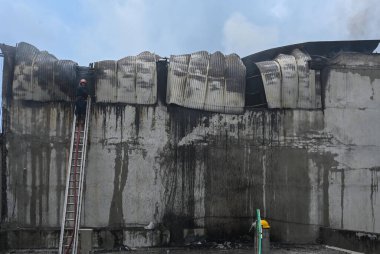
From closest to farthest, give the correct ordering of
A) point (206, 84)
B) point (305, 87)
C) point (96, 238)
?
1. point (96, 238)
2. point (206, 84)
3. point (305, 87)

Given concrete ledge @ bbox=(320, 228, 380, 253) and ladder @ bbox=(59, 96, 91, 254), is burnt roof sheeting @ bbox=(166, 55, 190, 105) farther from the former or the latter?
concrete ledge @ bbox=(320, 228, 380, 253)

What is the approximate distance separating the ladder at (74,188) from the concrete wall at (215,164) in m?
0.46

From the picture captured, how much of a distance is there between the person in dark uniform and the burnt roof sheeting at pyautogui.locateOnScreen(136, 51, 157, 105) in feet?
4.42

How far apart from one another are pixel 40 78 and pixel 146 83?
265 centimetres

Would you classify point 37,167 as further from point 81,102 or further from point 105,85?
point 105,85

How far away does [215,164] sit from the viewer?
12266 millimetres

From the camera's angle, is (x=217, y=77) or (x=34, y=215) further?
(x=217, y=77)

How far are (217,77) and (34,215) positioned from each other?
229 inches

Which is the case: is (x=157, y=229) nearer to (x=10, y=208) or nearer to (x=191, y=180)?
(x=191, y=180)

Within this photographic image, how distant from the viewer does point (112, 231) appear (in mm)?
11742

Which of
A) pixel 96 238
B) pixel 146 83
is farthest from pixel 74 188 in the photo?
pixel 146 83

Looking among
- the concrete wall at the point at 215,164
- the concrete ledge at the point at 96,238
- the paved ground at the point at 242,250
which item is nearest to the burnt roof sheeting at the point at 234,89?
the concrete wall at the point at 215,164

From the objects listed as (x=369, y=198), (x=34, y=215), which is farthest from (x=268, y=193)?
(x=34, y=215)

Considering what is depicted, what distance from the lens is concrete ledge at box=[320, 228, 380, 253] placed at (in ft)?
38.1
